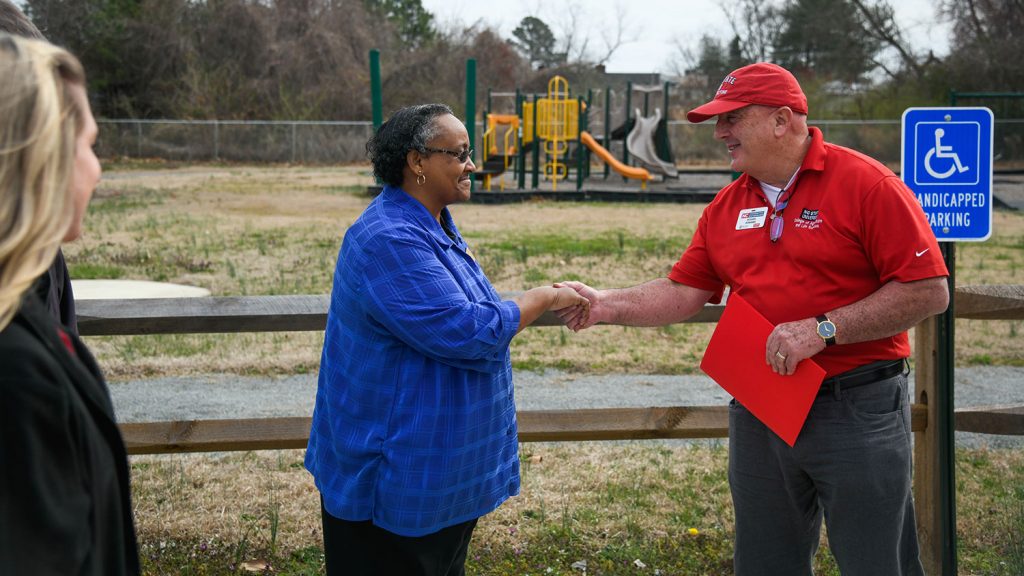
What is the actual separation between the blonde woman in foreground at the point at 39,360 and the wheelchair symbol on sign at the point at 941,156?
8.95 ft

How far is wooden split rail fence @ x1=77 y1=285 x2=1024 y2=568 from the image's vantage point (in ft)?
11.6

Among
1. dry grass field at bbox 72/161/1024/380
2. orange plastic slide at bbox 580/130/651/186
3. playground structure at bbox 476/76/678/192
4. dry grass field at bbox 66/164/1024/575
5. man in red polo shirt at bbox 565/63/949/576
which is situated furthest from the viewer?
orange plastic slide at bbox 580/130/651/186

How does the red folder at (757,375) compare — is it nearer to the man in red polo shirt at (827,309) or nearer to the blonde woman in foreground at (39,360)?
the man in red polo shirt at (827,309)

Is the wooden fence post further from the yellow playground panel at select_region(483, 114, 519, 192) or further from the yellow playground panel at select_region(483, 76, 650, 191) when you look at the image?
the yellow playground panel at select_region(483, 76, 650, 191)

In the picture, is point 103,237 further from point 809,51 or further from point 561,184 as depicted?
point 809,51

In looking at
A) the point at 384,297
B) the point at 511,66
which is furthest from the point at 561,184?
the point at 511,66

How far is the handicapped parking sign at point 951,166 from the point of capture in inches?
127

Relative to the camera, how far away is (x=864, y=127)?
3164 centimetres

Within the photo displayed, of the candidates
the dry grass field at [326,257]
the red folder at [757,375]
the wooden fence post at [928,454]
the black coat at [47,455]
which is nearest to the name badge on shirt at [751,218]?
the red folder at [757,375]

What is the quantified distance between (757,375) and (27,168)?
6.76 feet

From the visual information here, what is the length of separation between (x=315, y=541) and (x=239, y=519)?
16.4 inches

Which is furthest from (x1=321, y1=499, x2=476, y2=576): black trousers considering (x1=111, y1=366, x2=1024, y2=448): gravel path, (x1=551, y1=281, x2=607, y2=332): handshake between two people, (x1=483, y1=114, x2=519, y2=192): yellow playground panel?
(x1=483, y1=114, x2=519, y2=192): yellow playground panel

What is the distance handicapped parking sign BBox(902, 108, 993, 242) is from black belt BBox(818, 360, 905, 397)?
0.73 m

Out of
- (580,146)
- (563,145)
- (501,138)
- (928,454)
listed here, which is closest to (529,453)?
(928,454)
